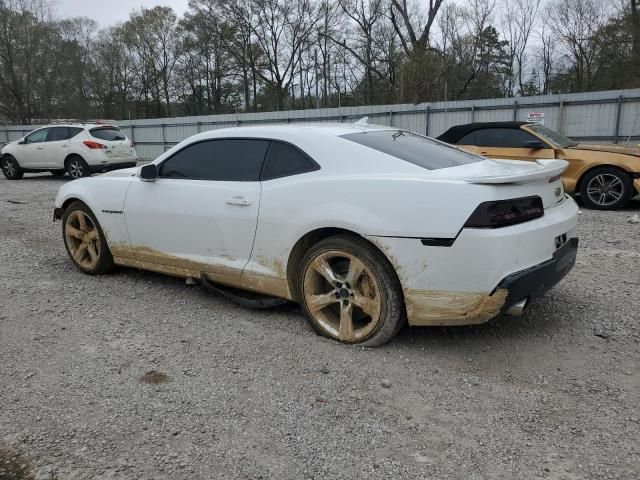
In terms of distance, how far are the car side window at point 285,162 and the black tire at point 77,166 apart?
11.7 meters

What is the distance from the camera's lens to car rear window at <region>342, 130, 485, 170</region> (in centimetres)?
340

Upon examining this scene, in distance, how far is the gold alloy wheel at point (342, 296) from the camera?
326 centimetres

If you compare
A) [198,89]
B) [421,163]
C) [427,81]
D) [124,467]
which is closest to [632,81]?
[427,81]

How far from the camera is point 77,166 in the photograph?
554 inches

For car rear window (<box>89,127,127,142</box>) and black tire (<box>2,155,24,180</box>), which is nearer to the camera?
car rear window (<box>89,127,127,142</box>)

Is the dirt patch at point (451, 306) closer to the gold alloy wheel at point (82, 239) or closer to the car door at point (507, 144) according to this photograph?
the gold alloy wheel at point (82, 239)

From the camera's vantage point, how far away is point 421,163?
3322 millimetres

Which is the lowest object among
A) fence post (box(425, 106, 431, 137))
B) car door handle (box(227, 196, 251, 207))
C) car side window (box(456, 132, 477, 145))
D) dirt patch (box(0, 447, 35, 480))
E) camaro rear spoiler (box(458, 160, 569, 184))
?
dirt patch (box(0, 447, 35, 480))

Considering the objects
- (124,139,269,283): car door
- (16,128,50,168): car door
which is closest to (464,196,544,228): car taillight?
(124,139,269,283): car door

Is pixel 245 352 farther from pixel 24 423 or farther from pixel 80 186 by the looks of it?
pixel 80 186

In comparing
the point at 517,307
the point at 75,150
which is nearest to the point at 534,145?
the point at 517,307

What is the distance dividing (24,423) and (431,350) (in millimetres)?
2296

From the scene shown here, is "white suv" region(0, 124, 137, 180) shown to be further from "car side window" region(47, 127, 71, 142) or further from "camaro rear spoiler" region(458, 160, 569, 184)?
"camaro rear spoiler" region(458, 160, 569, 184)

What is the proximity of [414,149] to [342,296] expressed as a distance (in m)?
1.15
